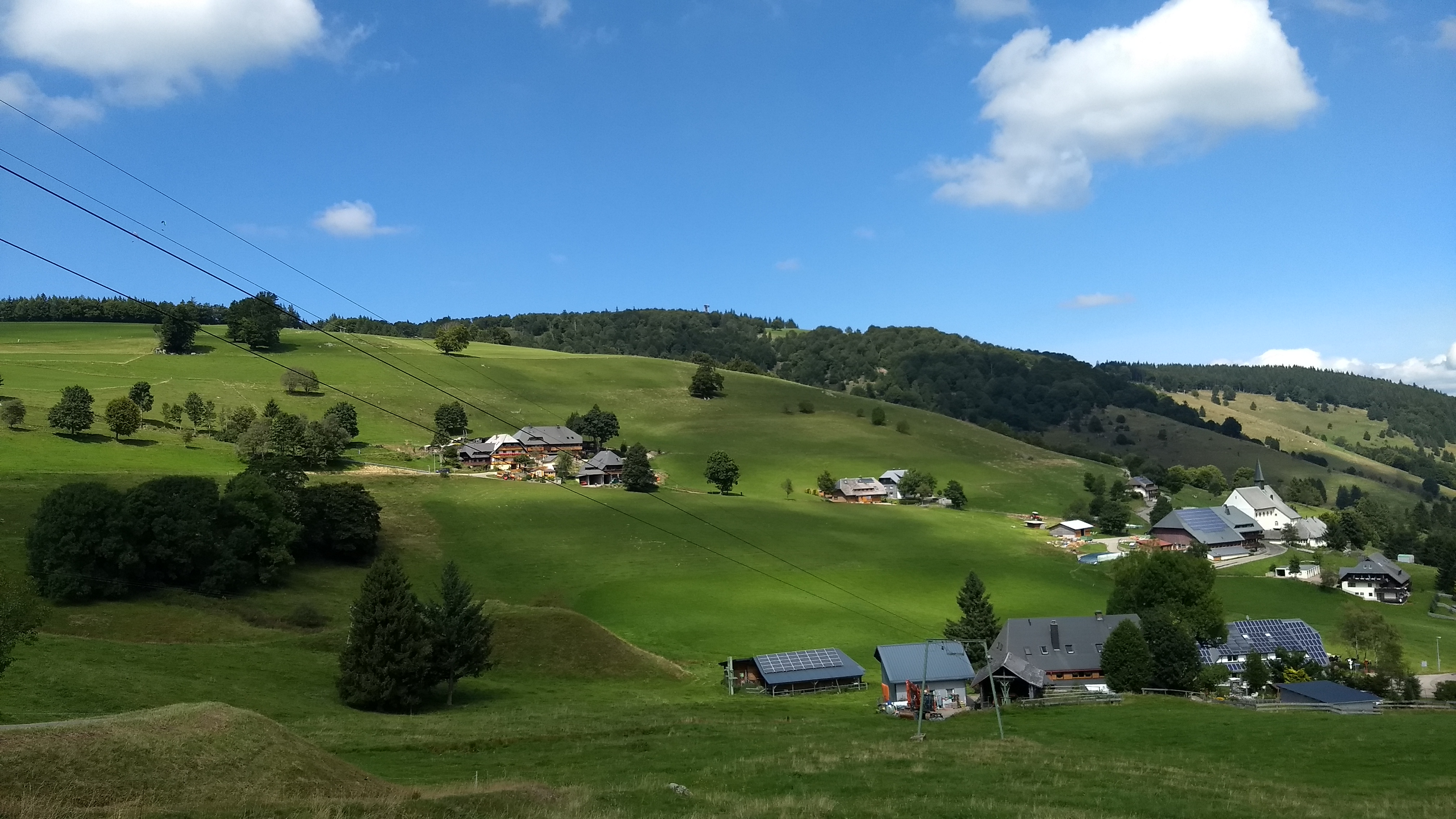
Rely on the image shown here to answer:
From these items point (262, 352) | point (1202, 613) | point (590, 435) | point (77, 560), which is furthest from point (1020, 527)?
point (262, 352)

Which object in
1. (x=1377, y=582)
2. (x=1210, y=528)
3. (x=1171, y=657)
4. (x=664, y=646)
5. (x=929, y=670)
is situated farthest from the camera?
A: (x=1210, y=528)

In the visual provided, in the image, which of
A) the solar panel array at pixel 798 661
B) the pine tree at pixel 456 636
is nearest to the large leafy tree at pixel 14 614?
the pine tree at pixel 456 636

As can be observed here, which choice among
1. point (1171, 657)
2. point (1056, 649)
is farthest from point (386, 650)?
point (1171, 657)

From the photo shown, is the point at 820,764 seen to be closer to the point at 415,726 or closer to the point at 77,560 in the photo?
the point at 415,726

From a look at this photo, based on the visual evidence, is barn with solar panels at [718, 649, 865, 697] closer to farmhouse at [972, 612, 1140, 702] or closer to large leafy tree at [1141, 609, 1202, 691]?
farmhouse at [972, 612, 1140, 702]

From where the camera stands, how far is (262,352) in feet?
562

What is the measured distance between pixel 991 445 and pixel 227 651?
498 ft

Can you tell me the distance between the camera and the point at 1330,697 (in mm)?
54938

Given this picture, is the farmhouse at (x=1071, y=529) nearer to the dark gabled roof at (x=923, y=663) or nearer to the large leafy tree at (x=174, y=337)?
the dark gabled roof at (x=923, y=663)

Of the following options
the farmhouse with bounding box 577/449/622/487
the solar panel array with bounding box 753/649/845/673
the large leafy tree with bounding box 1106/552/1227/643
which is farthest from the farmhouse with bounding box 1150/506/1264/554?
the solar panel array with bounding box 753/649/845/673

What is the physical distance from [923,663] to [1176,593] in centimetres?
2988

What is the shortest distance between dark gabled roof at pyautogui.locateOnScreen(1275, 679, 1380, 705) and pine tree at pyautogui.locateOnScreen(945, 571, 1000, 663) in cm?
1920

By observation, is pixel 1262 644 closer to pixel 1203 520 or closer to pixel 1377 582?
pixel 1377 582

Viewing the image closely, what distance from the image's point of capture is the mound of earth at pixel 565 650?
203 feet
